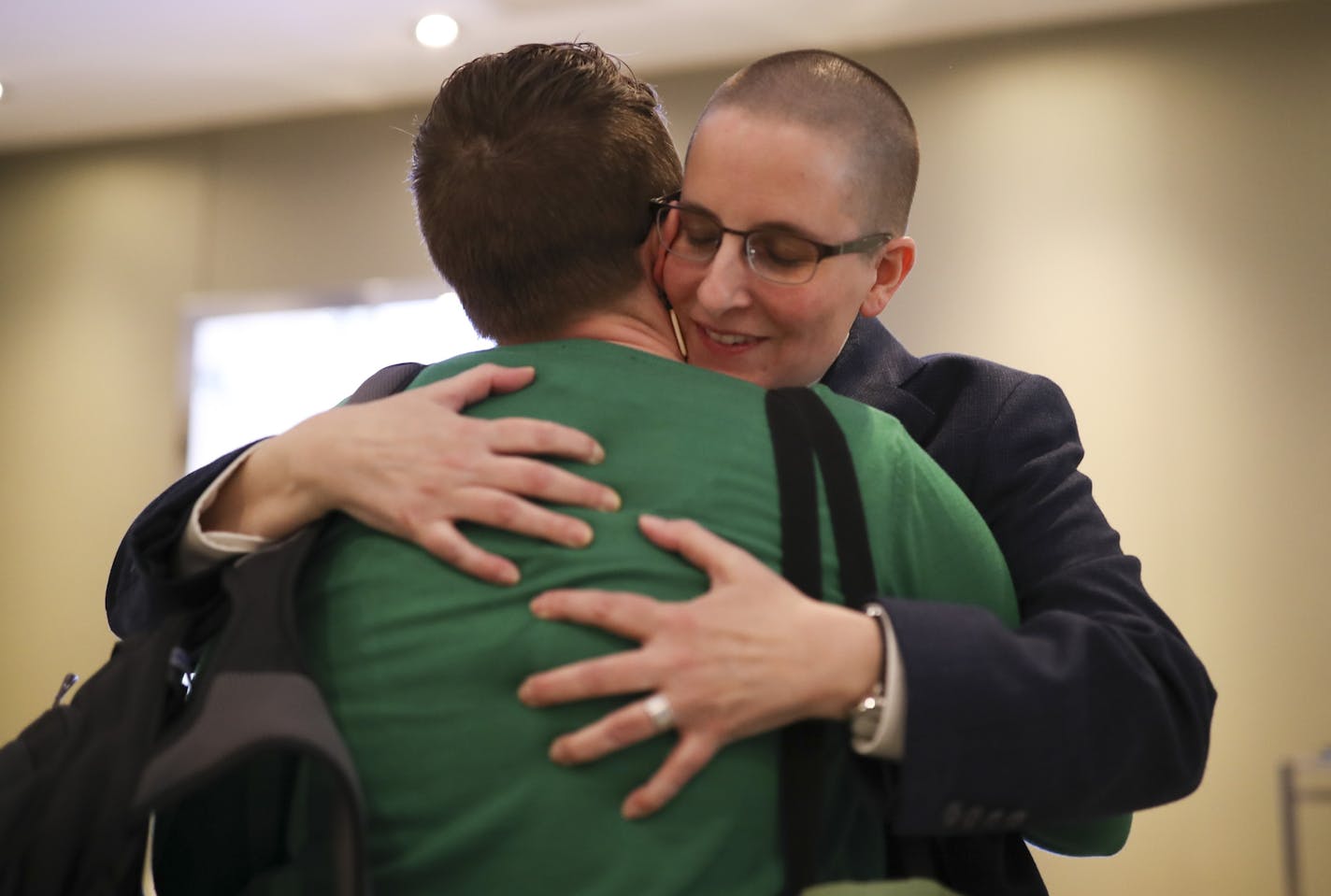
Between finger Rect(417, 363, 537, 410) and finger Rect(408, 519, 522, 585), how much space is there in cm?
13

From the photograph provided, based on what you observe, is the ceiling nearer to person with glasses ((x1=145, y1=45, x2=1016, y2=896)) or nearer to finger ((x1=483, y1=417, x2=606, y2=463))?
person with glasses ((x1=145, y1=45, x2=1016, y2=896))

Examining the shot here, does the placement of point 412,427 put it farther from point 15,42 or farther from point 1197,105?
point 15,42

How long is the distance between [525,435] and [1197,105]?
4.16 meters

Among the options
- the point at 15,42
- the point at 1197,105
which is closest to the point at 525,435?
the point at 1197,105

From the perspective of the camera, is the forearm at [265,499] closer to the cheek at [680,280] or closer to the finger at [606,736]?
the finger at [606,736]

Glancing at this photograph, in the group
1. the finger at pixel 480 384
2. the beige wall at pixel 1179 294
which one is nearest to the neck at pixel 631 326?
the finger at pixel 480 384

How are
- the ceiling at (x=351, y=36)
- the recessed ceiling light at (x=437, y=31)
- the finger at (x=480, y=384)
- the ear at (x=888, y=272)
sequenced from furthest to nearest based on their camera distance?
the recessed ceiling light at (x=437, y=31), the ceiling at (x=351, y=36), the ear at (x=888, y=272), the finger at (x=480, y=384)

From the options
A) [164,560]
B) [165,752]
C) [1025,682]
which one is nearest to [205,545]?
[164,560]

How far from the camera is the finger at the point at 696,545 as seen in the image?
102cm

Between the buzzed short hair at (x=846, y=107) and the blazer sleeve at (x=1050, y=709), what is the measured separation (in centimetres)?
62

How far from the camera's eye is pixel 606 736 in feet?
3.22

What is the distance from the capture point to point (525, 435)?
108 cm

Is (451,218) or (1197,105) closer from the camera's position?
(451,218)

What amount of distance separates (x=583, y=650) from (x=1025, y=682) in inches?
13.6
